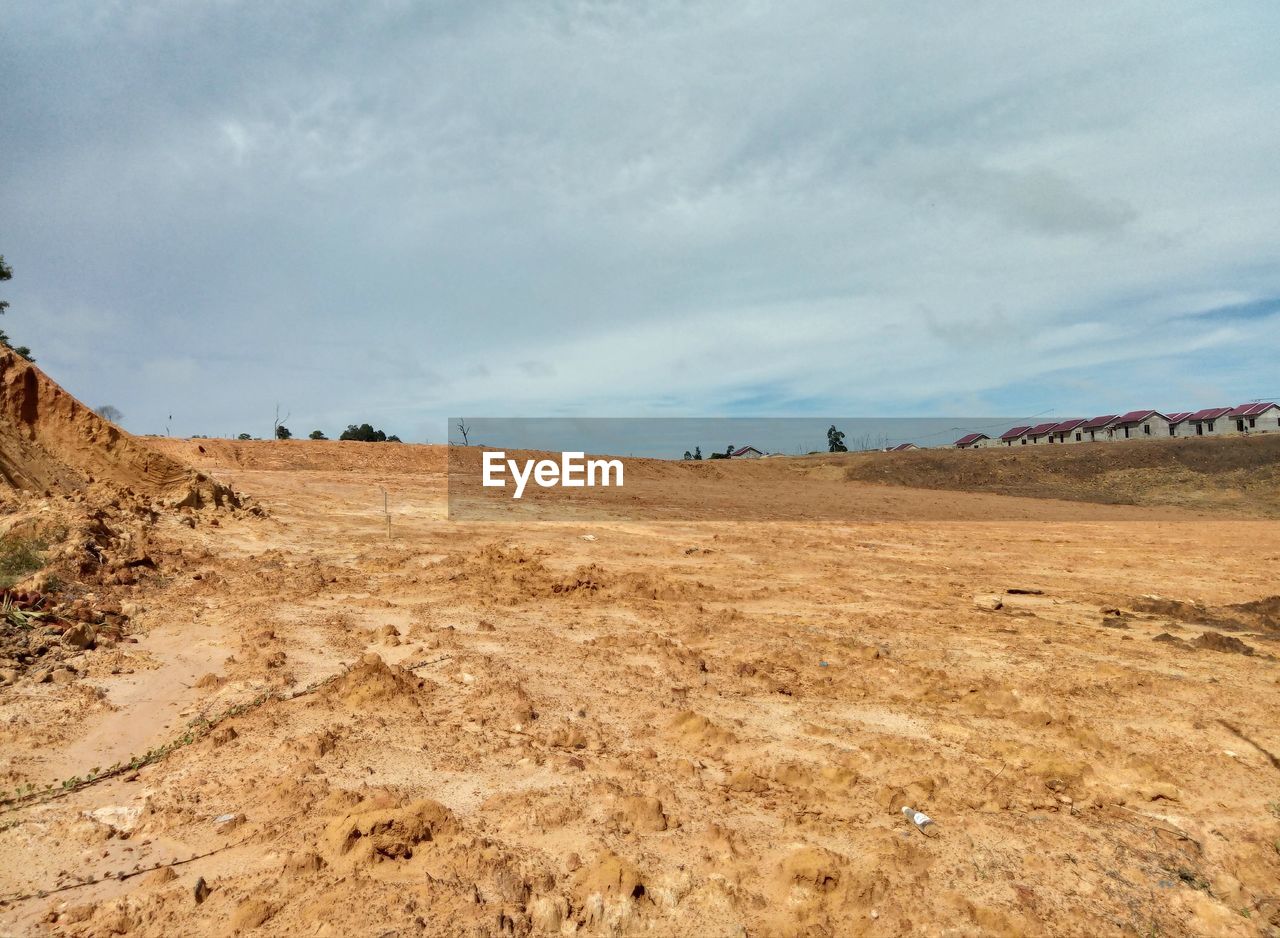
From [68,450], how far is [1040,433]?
75545mm

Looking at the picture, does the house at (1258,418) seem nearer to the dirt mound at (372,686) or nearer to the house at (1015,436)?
the house at (1015,436)

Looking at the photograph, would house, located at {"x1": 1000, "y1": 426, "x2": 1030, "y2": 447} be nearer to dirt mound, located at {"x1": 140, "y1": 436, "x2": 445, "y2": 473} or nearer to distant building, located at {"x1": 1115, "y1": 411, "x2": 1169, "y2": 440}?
distant building, located at {"x1": 1115, "y1": 411, "x2": 1169, "y2": 440}

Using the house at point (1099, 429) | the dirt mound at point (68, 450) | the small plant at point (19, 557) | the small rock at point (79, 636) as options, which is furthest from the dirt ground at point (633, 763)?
the house at point (1099, 429)

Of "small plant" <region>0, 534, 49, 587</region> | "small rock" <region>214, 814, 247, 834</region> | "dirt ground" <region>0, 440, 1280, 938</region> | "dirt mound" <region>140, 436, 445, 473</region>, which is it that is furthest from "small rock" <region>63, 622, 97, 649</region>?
"dirt mound" <region>140, 436, 445, 473</region>

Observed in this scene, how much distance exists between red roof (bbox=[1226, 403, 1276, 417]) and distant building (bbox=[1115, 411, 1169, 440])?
4.77 metres

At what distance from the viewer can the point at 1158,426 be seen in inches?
2507

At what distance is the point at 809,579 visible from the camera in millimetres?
10578

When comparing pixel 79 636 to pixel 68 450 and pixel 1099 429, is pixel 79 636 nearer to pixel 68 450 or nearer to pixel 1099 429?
pixel 68 450

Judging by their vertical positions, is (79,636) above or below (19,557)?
below

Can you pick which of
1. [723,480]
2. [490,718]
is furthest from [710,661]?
[723,480]

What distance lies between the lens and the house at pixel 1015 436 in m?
70.6

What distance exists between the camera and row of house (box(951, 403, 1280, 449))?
6034 cm

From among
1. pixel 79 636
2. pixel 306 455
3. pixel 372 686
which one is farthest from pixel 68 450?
pixel 306 455

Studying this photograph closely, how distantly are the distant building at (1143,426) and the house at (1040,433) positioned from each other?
574 cm
